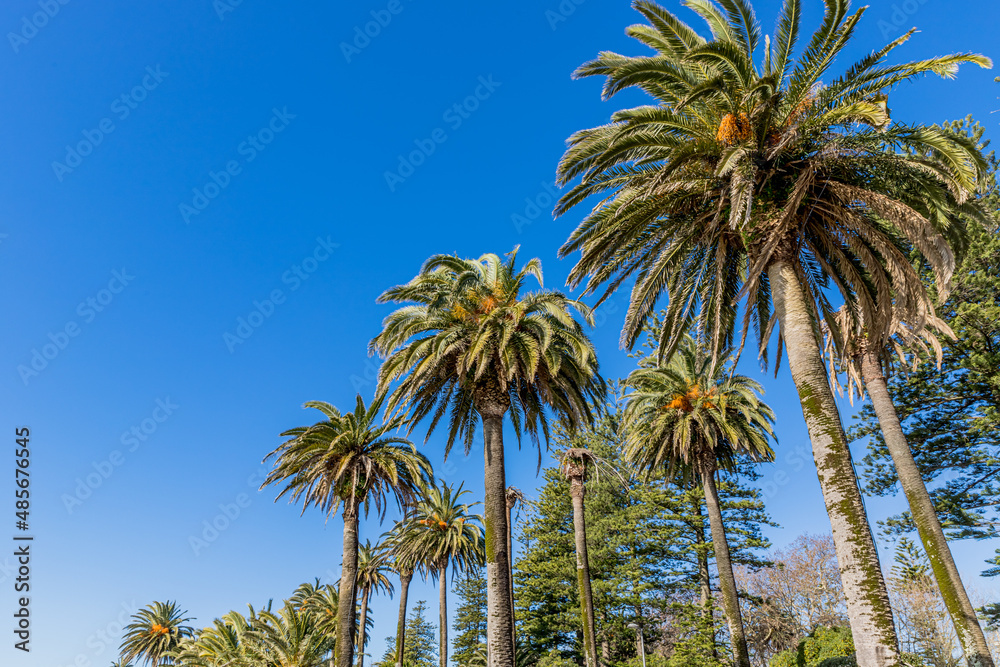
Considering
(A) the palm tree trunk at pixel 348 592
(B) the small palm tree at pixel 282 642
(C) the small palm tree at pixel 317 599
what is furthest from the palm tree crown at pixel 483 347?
(C) the small palm tree at pixel 317 599

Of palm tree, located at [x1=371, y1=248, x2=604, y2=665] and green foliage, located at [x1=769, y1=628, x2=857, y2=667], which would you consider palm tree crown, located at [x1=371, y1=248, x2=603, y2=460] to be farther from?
green foliage, located at [x1=769, y1=628, x2=857, y2=667]

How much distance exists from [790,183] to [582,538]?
17.5 metres

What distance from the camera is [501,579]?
15336 mm

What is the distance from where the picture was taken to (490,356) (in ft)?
55.4

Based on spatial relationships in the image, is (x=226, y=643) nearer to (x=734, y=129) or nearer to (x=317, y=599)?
(x=317, y=599)

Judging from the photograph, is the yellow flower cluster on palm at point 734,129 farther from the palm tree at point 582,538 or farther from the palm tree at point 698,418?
the palm tree at point 582,538

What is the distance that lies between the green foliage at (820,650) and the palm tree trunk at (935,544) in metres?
8.18

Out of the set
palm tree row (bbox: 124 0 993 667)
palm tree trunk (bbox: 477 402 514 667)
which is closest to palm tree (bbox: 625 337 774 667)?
palm tree row (bbox: 124 0 993 667)

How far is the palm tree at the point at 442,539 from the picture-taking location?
35.5 m

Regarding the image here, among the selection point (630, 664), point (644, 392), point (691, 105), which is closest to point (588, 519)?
point (630, 664)

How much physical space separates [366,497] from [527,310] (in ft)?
40.2

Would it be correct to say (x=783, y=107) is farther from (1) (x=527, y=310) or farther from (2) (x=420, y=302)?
(2) (x=420, y=302)

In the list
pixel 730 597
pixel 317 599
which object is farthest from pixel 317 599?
pixel 730 597

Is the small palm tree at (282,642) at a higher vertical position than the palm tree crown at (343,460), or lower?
lower
